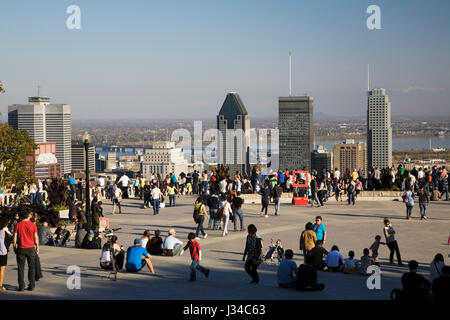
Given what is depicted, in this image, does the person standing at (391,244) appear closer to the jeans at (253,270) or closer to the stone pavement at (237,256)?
the stone pavement at (237,256)

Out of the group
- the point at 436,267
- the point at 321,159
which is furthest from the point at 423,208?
the point at 321,159

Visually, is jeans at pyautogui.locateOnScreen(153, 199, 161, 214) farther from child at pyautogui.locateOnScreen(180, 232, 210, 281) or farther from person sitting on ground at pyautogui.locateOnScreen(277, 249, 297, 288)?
person sitting on ground at pyautogui.locateOnScreen(277, 249, 297, 288)

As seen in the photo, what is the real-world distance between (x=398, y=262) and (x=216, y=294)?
6.63 metres

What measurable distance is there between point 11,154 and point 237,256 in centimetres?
1800

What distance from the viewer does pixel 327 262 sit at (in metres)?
16.7

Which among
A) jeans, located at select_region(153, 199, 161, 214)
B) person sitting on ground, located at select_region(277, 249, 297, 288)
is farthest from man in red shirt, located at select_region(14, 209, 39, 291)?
jeans, located at select_region(153, 199, 161, 214)

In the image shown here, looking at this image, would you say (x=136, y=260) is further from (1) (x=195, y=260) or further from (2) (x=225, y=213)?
(2) (x=225, y=213)

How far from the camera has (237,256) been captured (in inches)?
730

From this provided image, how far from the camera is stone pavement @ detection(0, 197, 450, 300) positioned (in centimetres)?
1343

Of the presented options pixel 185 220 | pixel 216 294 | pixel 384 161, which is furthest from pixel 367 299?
pixel 384 161

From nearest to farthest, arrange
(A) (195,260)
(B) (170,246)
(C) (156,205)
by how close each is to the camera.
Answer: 1. (A) (195,260)
2. (B) (170,246)
3. (C) (156,205)

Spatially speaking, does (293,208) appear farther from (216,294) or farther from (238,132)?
(238,132)

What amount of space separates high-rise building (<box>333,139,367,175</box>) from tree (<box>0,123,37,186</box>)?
445ft

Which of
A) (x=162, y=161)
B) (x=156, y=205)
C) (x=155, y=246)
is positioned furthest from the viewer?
(x=162, y=161)
